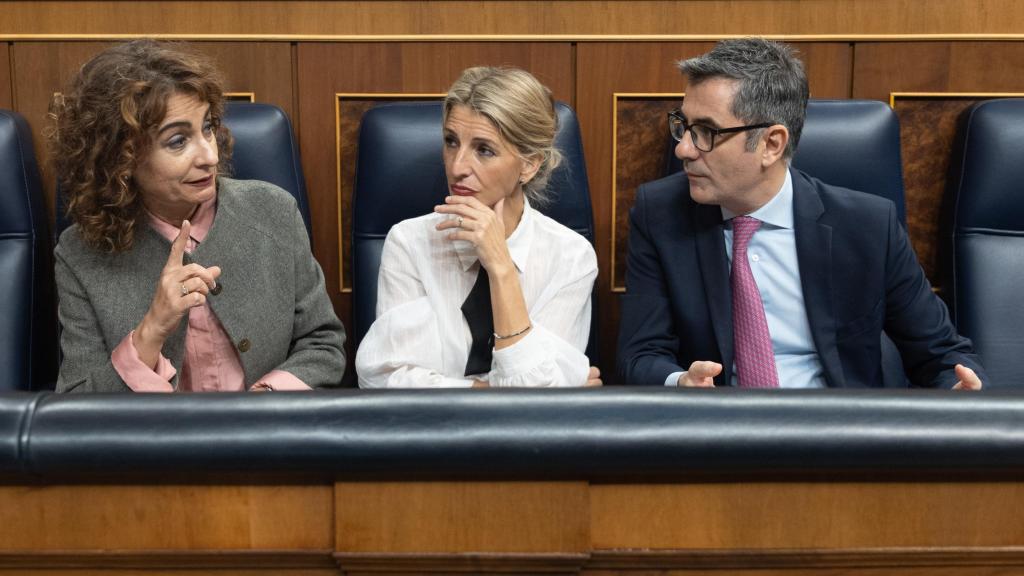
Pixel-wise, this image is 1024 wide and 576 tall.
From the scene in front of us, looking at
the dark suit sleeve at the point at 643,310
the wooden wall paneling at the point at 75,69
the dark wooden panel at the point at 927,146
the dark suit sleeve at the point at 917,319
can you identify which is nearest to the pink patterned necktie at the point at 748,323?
the dark suit sleeve at the point at 643,310

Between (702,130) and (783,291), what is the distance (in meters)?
0.28

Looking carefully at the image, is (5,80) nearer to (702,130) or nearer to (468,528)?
(702,130)

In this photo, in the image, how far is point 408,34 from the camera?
1.95 metres

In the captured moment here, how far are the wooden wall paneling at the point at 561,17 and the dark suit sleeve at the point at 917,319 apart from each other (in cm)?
62

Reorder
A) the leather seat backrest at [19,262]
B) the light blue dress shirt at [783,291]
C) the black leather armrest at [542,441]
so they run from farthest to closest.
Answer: the leather seat backrest at [19,262] < the light blue dress shirt at [783,291] < the black leather armrest at [542,441]

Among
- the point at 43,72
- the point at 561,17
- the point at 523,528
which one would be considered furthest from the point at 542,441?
the point at 43,72

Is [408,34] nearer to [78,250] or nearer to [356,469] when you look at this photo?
[78,250]

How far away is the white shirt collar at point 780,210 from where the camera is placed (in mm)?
1501

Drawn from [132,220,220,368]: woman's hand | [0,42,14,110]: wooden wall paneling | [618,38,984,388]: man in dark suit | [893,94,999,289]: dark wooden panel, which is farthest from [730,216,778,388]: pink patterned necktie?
[0,42,14,110]: wooden wall paneling

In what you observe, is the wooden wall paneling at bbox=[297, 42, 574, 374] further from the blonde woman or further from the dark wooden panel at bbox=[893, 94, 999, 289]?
the dark wooden panel at bbox=[893, 94, 999, 289]

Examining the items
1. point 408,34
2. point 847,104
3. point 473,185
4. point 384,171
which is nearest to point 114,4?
point 408,34

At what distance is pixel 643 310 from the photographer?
1.52m

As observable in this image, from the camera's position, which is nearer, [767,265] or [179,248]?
[179,248]

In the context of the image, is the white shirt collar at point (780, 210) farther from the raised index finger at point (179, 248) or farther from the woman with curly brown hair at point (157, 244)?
the raised index finger at point (179, 248)
